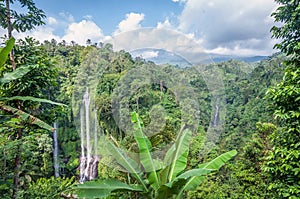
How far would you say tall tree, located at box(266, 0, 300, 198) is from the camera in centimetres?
260

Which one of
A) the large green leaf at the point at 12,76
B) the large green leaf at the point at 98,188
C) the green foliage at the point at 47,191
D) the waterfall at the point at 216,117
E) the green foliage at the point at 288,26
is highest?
the green foliage at the point at 288,26

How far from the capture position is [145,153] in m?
2.70

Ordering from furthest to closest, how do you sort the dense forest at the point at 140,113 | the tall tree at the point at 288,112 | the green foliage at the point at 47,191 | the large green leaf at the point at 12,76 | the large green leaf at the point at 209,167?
the green foliage at the point at 47,191 → the large green leaf at the point at 209,167 → the tall tree at the point at 288,112 → the dense forest at the point at 140,113 → the large green leaf at the point at 12,76

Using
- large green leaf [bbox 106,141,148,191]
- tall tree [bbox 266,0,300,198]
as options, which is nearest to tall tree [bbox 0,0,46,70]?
large green leaf [bbox 106,141,148,191]

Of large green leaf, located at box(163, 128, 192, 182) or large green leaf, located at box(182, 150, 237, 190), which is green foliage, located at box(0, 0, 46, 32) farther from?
large green leaf, located at box(182, 150, 237, 190)

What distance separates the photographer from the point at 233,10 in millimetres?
2883

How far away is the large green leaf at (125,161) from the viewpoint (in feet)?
9.01

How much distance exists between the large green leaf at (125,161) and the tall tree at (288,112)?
1491 millimetres

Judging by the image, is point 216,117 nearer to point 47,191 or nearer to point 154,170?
point 154,170

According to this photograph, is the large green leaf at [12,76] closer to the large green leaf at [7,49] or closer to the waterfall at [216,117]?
the large green leaf at [7,49]

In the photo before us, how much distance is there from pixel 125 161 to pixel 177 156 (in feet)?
2.07

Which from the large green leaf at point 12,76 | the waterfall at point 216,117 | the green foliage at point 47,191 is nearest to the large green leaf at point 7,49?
the large green leaf at point 12,76

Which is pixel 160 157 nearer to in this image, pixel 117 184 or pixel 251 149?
pixel 117 184

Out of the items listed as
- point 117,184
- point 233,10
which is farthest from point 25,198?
point 233,10
